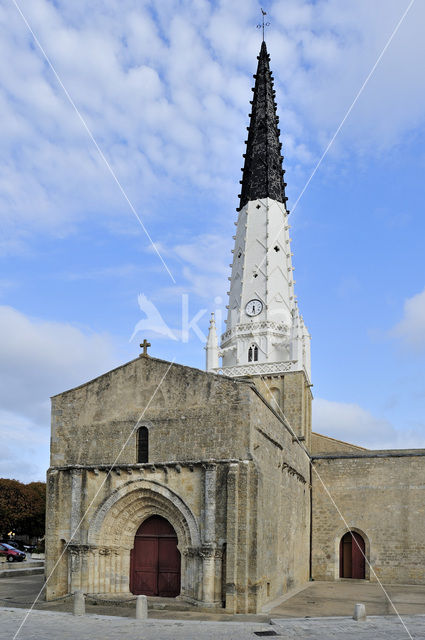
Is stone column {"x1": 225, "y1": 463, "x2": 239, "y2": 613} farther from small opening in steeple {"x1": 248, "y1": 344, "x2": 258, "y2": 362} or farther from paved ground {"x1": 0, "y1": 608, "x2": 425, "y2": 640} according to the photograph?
small opening in steeple {"x1": 248, "y1": 344, "x2": 258, "y2": 362}

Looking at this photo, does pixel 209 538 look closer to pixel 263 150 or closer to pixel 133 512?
pixel 133 512

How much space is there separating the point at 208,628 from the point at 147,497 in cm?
544

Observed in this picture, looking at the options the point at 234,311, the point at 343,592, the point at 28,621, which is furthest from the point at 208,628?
the point at 234,311

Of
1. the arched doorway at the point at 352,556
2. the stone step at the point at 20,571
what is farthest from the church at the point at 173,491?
the stone step at the point at 20,571

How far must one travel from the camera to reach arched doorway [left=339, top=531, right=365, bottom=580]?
99.9ft

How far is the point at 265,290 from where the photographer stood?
3903cm

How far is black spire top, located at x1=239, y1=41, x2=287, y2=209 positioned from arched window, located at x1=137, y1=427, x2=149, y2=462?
964 inches

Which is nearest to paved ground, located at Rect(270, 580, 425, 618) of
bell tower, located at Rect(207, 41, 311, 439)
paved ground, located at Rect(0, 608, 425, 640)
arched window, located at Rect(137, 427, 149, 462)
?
paved ground, located at Rect(0, 608, 425, 640)

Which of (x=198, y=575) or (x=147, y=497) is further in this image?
(x=147, y=497)

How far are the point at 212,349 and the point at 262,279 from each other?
18.4ft

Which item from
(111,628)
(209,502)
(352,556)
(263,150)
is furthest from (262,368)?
(111,628)

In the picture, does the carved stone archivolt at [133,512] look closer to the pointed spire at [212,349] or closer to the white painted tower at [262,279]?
the white painted tower at [262,279]

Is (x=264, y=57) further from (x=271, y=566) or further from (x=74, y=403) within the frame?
(x=271, y=566)

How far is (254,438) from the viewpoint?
1916 centimetres
